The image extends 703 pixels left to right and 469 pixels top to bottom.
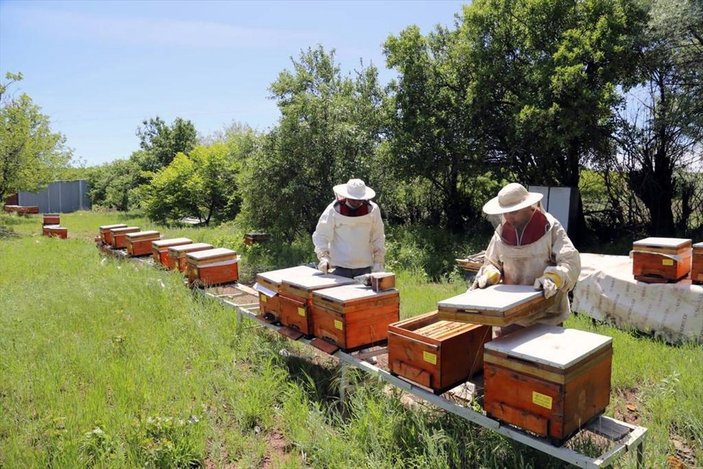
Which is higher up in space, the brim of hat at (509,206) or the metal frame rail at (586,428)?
the brim of hat at (509,206)

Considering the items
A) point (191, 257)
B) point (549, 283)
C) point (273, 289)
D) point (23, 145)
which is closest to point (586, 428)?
point (549, 283)

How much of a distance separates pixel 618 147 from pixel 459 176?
414cm

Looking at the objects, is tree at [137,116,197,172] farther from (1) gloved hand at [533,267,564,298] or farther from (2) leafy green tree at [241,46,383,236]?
(1) gloved hand at [533,267,564,298]

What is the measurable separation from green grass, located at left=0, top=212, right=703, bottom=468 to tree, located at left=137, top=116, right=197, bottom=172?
77.4 ft

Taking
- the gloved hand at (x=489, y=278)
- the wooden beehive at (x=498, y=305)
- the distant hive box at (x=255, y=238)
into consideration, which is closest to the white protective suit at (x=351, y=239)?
the gloved hand at (x=489, y=278)

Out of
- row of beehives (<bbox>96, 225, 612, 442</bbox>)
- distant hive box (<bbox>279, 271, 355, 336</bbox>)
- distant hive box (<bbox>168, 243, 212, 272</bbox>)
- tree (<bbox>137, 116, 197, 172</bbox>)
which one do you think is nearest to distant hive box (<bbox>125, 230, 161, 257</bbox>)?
distant hive box (<bbox>168, 243, 212, 272</bbox>)

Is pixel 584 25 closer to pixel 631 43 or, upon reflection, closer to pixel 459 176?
pixel 631 43

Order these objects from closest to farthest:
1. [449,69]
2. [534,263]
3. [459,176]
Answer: [534,263] < [449,69] < [459,176]

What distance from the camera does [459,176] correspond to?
496 inches

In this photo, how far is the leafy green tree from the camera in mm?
11219

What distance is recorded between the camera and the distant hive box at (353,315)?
3.73 metres

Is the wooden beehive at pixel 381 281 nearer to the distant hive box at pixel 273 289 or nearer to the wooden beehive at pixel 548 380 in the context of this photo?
the distant hive box at pixel 273 289

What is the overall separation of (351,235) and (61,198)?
32.6 meters

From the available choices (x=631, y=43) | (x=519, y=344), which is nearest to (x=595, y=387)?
(x=519, y=344)
